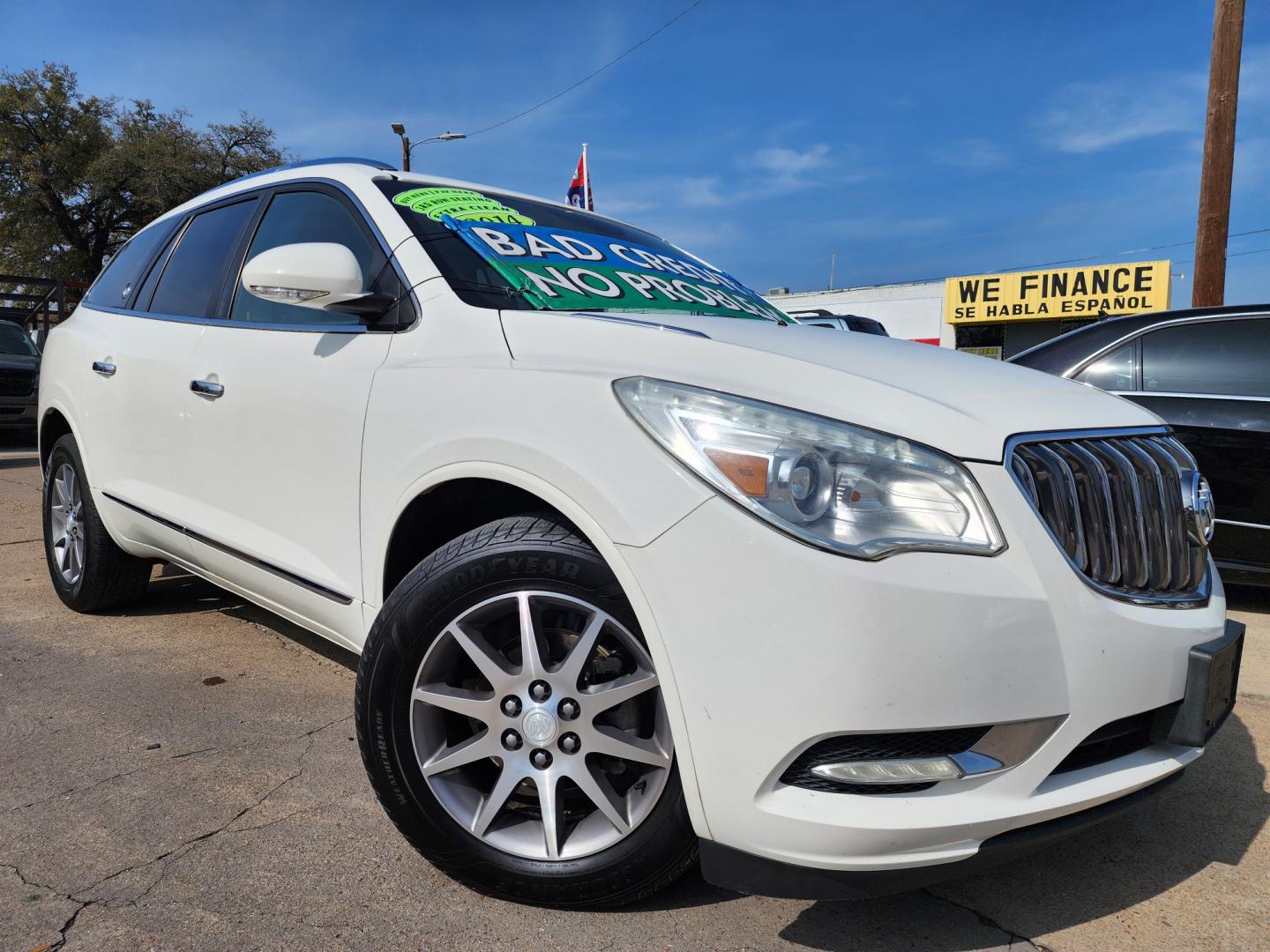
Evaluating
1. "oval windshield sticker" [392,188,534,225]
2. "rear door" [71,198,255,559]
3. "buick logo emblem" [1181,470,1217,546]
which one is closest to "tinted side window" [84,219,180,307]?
"rear door" [71,198,255,559]

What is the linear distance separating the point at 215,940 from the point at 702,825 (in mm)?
962

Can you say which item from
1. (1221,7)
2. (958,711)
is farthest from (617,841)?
(1221,7)

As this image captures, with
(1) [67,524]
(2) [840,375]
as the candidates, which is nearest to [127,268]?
(1) [67,524]

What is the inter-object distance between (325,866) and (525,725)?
0.63 metres

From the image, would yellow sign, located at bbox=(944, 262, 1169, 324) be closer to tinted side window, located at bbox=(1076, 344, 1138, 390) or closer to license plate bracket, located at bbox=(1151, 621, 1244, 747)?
tinted side window, located at bbox=(1076, 344, 1138, 390)

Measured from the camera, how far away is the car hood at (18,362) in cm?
1177

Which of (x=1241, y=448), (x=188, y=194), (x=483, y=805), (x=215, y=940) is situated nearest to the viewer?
(x=215, y=940)

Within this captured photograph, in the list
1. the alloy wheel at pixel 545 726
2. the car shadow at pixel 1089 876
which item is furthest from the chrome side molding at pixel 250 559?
the car shadow at pixel 1089 876

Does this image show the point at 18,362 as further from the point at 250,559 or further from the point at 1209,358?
the point at 1209,358

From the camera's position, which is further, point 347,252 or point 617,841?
point 347,252

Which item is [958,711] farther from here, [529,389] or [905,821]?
[529,389]

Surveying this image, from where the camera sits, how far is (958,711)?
58.2 inches

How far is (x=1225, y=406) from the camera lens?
4.18 meters

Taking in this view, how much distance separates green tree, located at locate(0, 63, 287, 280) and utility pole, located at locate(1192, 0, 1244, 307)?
2528 centimetres
